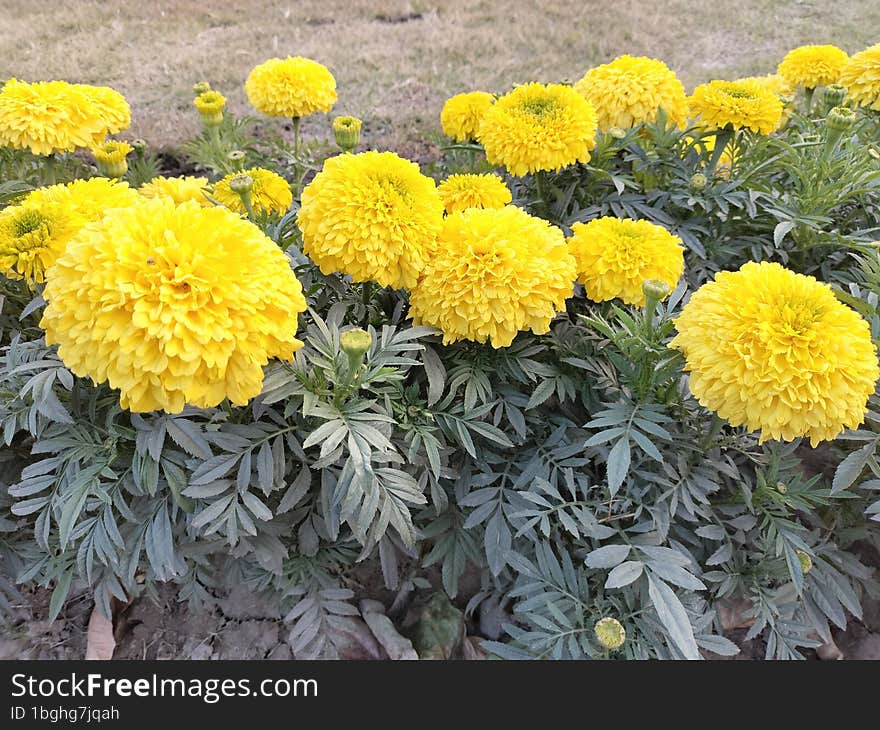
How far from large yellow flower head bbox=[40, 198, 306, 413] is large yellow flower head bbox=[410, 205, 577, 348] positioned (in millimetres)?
395

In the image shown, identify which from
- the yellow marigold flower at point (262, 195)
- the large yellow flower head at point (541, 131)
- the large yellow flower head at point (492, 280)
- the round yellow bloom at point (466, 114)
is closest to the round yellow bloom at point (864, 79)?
the large yellow flower head at point (541, 131)

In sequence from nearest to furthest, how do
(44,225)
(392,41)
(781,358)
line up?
(781,358), (44,225), (392,41)

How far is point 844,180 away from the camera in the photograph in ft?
6.85

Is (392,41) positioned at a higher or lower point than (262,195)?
lower

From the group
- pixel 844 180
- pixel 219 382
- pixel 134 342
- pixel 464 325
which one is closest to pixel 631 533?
pixel 464 325

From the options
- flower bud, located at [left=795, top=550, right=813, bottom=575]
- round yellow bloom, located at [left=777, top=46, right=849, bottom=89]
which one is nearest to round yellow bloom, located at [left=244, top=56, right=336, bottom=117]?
round yellow bloom, located at [left=777, top=46, right=849, bottom=89]

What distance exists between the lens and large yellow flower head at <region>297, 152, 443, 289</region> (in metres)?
1.38

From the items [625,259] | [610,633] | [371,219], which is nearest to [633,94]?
[625,259]

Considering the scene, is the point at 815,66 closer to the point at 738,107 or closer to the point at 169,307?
the point at 738,107

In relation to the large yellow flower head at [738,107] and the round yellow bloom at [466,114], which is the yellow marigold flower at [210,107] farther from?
the large yellow flower head at [738,107]

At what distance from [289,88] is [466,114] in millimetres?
720

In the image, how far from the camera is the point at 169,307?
3.49 feet

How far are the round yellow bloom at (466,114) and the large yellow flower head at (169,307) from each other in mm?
1538

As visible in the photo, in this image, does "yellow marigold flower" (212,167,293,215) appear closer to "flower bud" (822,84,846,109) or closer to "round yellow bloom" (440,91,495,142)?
"round yellow bloom" (440,91,495,142)
